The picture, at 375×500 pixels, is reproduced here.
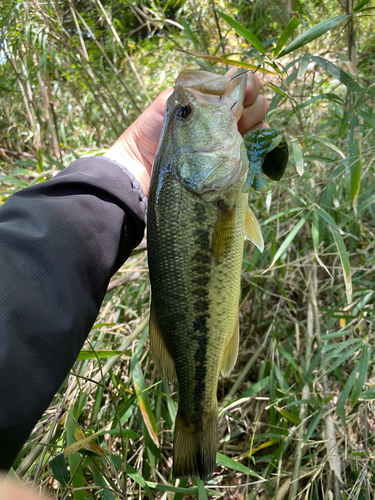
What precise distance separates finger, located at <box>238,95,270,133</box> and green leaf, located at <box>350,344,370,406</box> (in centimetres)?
118

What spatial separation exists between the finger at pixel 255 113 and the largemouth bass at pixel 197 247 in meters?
0.18

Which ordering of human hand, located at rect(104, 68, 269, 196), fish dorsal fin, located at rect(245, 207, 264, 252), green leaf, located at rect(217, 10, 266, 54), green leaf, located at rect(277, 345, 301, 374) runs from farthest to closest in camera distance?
green leaf, located at rect(277, 345, 301, 374)
human hand, located at rect(104, 68, 269, 196)
green leaf, located at rect(217, 10, 266, 54)
fish dorsal fin, located at rect(245, 207, 264, 252)

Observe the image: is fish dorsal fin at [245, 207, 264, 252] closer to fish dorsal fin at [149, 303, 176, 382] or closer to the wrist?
fish dorsal fin at [149, 303, 176, 382]

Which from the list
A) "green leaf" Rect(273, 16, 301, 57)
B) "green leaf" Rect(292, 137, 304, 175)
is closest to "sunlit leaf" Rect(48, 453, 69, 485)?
"green leaf" Rect(292, 137, 304, 175)

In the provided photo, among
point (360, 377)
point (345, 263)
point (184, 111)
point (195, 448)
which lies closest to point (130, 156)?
point (184, 111)

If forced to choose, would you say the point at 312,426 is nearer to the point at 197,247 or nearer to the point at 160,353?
the point at 160,353

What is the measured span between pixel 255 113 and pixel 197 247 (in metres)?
0.69

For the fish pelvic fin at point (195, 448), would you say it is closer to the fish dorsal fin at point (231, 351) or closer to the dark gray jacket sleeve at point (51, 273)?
the fish dorsal fin at point (231, 351)

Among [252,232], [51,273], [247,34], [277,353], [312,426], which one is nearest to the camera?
[51,273]

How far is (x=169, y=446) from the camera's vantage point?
236 centimetres

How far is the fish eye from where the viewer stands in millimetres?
1517

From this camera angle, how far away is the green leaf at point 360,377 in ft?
5.60

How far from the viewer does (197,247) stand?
1410 mm

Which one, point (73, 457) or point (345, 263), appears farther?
point (345, 263)
